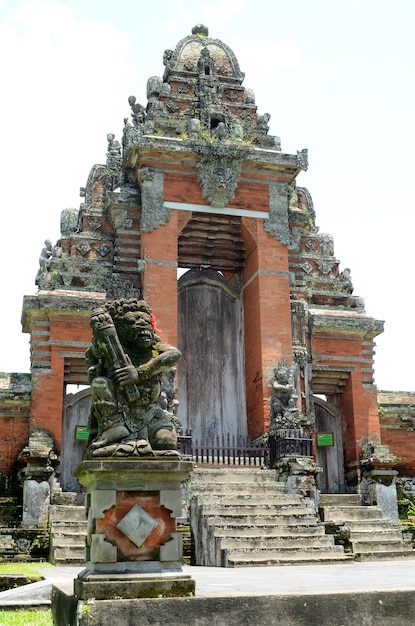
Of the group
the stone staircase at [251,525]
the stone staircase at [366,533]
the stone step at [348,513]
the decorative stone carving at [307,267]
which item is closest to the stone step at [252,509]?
the stone staircase at [251,525]

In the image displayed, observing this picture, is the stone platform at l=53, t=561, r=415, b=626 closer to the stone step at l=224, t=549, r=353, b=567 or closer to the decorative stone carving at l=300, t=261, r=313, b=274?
the stone step at l=224, t=549, r=353, b=567

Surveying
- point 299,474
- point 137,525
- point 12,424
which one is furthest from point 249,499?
Result: point 137,525

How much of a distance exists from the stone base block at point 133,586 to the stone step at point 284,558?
18.0ft

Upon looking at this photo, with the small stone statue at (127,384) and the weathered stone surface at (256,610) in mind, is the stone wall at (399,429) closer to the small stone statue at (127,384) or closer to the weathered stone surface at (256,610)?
the small stone statue at (127,384)

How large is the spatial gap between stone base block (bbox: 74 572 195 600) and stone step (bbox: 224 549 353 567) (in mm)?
5483

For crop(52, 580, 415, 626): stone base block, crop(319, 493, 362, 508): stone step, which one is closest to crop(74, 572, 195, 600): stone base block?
crop(52, 580, 415, 626): stone base block

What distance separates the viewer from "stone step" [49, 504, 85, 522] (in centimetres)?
1455

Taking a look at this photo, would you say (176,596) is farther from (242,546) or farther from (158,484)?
(242,546)

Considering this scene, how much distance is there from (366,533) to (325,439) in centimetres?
611

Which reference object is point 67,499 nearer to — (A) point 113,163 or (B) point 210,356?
(B) point 210,356

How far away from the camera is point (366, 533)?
13.9m

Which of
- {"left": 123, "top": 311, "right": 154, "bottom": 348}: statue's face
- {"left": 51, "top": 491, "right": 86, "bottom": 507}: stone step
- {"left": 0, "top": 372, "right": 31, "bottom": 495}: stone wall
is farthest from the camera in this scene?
{"left": 0, "top": 372, "right": 31, "bottom": 495}: stone wall

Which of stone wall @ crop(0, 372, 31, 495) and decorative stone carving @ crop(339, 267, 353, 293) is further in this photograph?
decorative stone carving @ crop(339, 267, 353, 293)

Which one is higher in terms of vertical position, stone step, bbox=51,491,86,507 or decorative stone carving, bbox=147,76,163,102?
decorative stone carving, bbox=147,76,163,102
